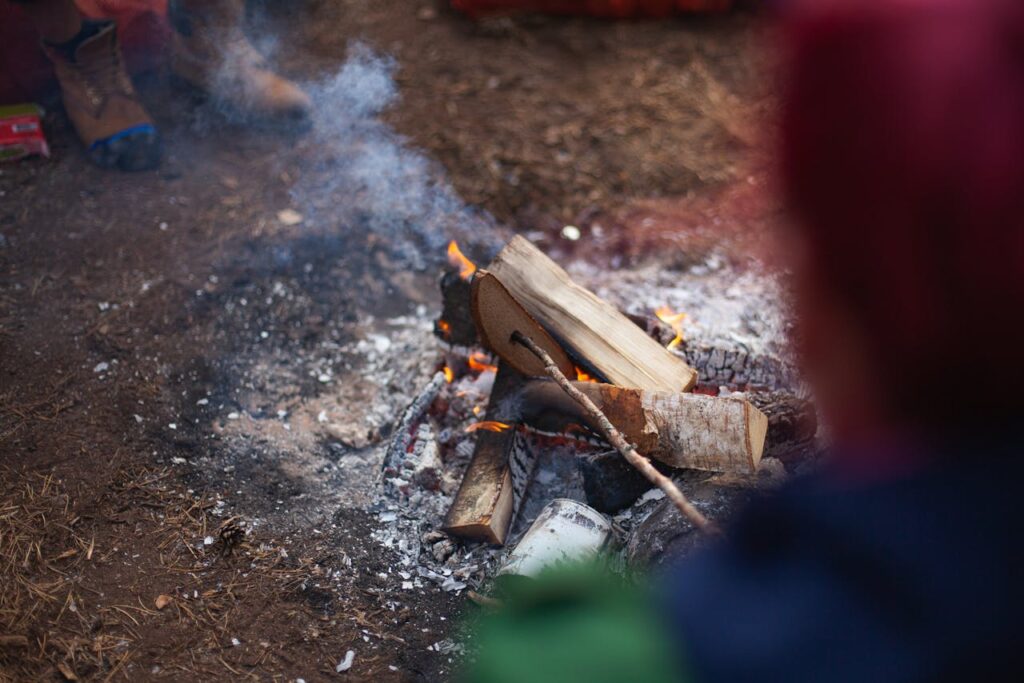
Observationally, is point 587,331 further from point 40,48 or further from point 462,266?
point 40,48

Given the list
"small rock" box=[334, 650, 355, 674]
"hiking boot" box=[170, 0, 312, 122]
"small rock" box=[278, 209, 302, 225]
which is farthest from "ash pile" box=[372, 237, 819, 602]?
"hiking boot" box=[170, 0, 312, 122]

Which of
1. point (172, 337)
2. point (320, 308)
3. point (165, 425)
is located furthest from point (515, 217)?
point (165, 425)

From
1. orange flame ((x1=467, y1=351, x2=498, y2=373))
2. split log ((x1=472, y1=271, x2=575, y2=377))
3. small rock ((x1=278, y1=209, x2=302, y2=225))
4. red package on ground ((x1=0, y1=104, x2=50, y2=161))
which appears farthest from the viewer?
small rock ((x1=278, y1=209, x2=302, y2=225))

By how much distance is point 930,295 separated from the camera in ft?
3.89

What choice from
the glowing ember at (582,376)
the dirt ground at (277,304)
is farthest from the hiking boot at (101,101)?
the glowing ember at (582,376)

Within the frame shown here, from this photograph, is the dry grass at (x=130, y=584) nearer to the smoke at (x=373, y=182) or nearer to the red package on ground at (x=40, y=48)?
the smoke at (x=373, y=182)

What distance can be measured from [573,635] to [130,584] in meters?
1.62

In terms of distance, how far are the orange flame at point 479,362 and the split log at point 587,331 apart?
39 centimetres

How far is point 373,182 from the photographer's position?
494 cm

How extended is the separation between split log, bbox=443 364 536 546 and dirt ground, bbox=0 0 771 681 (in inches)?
10.6

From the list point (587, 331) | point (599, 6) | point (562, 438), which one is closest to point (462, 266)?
point (587, 331)

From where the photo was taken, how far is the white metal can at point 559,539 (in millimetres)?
2688

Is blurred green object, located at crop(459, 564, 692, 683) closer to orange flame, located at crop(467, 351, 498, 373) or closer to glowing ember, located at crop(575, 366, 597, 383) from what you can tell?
glowing ember, located at crop(575, 366, 597, 383)

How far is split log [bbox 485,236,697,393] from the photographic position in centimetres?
317
